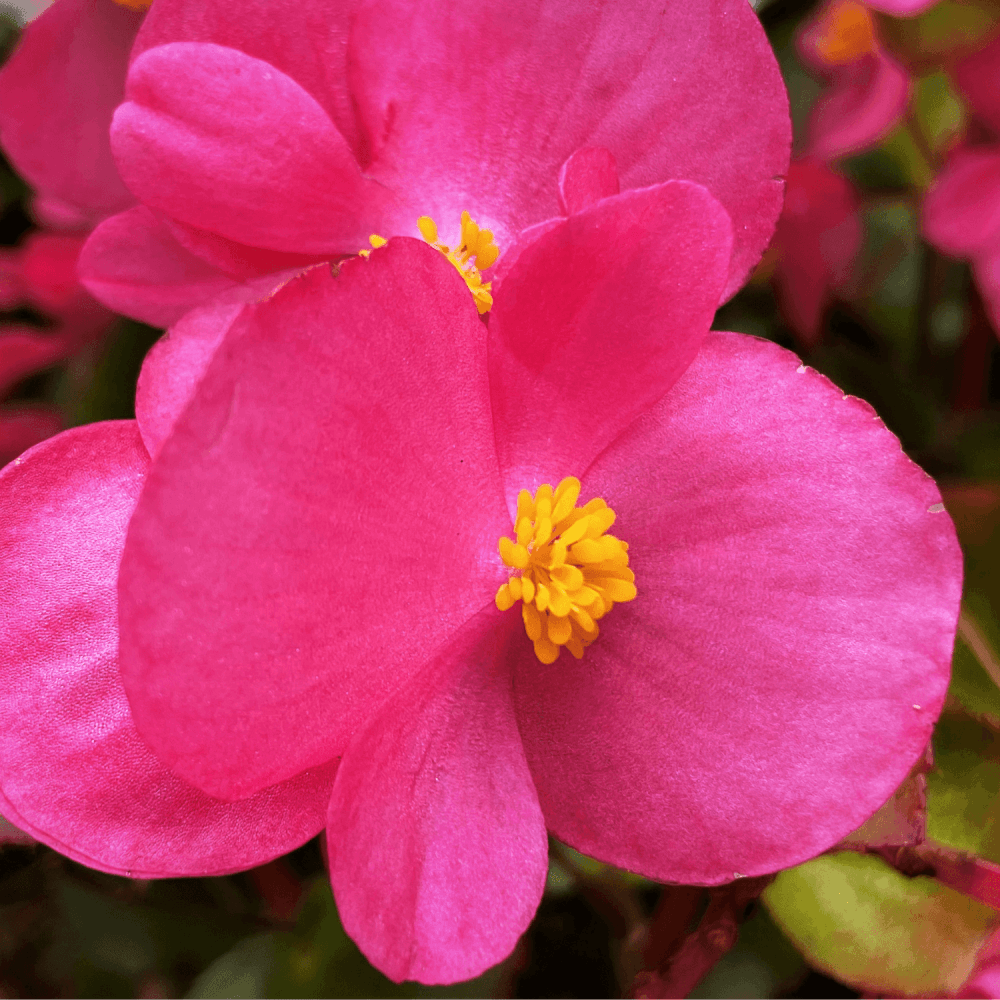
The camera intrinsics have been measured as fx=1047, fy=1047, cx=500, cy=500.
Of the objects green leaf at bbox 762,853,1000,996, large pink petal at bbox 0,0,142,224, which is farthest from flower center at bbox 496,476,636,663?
large pink petal at bbox 0,0,142,224

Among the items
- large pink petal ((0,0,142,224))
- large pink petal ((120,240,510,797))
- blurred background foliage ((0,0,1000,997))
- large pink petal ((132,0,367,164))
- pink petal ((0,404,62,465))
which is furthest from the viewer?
pink petal ((0,404,62,465))

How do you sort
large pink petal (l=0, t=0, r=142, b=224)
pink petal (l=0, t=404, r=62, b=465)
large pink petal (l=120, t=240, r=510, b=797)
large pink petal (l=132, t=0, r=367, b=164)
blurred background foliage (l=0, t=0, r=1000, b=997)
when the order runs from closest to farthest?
large pink petal (l=120, t=240, r=510, b=797)
large pink petal (l=132, t=0, r=367, b=164)
blurred background foliage (l=0, t=0, r=1000, b=997)
large pink petal (l=0, t=0, r=142, b=224)
pink petal (l=0, t=404, r=62, b=465)

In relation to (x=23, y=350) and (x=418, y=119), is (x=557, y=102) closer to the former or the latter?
(x=418, y=119)

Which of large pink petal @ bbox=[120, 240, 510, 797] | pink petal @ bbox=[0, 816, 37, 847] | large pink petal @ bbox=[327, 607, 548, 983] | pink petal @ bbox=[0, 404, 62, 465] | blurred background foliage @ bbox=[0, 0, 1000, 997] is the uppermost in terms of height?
large pink petal @ bbox=[120, 240, 510, 797]

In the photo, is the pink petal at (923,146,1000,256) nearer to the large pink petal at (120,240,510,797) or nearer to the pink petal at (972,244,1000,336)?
the pink petal at (972,244,1000,336)

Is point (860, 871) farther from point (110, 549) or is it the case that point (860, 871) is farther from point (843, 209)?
point (843, 209)

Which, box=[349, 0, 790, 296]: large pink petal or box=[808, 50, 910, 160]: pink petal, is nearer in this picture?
box=[349, 0, 790, 296]: large pink petal
